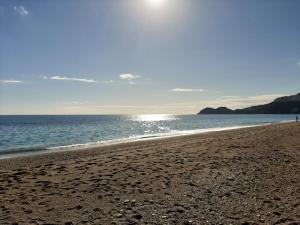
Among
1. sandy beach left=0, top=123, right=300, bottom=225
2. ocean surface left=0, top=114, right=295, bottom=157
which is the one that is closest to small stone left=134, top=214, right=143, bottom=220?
sandy beach left=0, top=123, right=300, bottom=225

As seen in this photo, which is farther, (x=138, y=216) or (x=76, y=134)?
(x=76, y=134)

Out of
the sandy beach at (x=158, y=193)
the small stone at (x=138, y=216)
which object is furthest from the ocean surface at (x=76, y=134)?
the small stone at (x=138, y=216)

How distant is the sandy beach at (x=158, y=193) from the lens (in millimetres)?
7641

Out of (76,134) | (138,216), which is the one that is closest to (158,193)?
(138,216)

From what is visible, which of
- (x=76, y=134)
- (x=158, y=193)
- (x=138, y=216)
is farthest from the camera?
(x=76, y=134)

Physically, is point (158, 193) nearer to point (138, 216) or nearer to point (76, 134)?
point (138, 216)

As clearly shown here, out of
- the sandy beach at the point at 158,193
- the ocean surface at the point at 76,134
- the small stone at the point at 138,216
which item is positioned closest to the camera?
the small stone at the point at 138,216

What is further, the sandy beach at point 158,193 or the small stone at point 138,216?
the sandy beach at point 158,193

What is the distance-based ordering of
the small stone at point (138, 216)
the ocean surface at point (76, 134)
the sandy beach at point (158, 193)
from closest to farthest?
1. the small stone at point (138, 216)
2. the sandy beach at point (158, 193)
3. the ocean surface at point (76, 134)

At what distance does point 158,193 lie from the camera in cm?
968

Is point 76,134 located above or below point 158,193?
below

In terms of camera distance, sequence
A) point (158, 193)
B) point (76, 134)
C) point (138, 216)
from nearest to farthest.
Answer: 1. point (138, 216)
2. point (158, 193)
3. point (76, 134)

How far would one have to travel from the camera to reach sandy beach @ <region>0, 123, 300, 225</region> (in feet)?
25.1

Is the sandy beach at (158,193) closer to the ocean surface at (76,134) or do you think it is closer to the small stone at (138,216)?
the small stone at (138,216)
